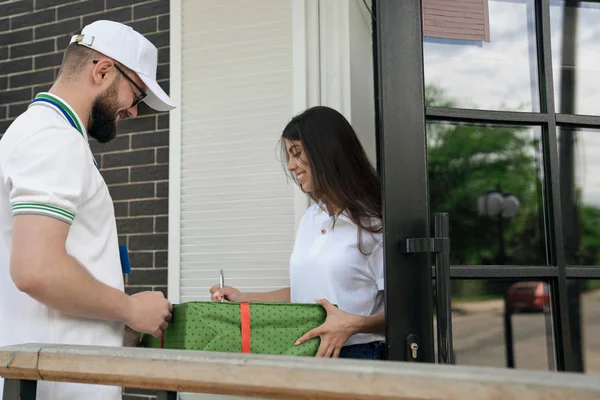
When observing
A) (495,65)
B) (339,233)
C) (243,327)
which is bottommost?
(243,327)

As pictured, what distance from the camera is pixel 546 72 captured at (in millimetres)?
1528

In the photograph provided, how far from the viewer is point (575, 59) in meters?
1.54

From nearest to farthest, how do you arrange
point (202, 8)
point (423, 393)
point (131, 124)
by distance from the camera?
point (423, 393)
point (202, 8)
point (131, 124)

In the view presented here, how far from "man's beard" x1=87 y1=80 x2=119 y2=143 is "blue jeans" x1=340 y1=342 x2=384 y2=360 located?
0.82 meters

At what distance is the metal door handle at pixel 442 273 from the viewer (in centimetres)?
140

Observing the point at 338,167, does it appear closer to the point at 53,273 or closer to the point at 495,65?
the point at 495,65

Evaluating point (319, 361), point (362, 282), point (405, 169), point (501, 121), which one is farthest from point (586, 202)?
point (319, 361)

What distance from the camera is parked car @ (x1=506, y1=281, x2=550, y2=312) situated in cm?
148

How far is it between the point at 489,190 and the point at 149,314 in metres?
0.83

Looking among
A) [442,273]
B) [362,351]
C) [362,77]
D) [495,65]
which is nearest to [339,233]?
[362,351]

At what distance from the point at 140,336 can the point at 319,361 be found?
857 mm

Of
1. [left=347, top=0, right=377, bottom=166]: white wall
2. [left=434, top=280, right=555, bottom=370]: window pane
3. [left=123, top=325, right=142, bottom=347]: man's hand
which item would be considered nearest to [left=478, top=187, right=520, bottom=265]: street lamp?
[left=434, top=280, right=555, bottom=370]: window pane

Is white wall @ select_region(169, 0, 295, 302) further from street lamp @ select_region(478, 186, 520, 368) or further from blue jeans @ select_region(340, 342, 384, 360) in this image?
street lamp @ select_region(478, 186, 520, 368)

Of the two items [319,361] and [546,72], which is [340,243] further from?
[319,361]
